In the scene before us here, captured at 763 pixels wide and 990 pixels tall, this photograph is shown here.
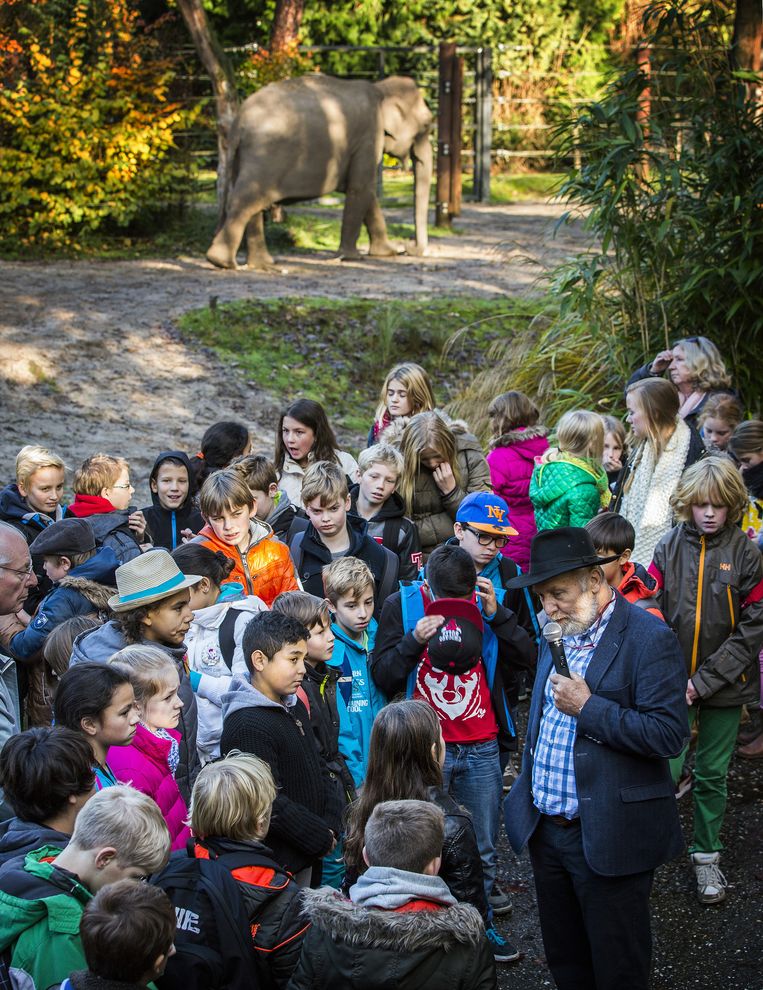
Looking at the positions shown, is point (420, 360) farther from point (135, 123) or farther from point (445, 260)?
point (135, 123)

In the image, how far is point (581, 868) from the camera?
3582mm

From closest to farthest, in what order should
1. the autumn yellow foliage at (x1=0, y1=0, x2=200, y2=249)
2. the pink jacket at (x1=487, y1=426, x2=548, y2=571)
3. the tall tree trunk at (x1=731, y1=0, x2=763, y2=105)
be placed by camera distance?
the pink jacket at (x1=487, y1=426, x2=548, y2=571) → the tall tree trunk at (x1=731, y1=0, x2=763, y2=105) → the autumn yellow foliage at (x1=0, y1=0, x2=200, y2=249)

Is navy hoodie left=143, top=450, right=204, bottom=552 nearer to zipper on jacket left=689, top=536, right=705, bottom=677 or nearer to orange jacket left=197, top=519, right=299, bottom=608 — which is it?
orange jacket left=197, top=519, right=299, bottom=608

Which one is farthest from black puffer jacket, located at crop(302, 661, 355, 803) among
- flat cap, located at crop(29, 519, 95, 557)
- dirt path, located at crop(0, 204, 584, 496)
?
dirt path, located at crop(0, 204, 584, 496)

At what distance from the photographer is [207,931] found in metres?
3.01

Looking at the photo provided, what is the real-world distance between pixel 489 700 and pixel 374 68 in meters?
23.0

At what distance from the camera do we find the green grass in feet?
38.0

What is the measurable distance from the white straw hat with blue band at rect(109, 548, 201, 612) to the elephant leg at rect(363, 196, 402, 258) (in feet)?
40.4

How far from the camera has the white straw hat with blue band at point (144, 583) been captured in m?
4.13

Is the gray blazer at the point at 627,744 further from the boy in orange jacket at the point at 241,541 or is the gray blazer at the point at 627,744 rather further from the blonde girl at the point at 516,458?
the blonde girl at the point at 516,458

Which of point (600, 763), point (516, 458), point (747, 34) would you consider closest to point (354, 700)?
point (600, 763)

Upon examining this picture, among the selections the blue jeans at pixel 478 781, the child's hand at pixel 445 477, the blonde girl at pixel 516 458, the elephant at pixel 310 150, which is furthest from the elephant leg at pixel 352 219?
the blue jeans at pixel 478 781

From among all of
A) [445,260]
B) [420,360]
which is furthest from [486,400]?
[445,260]

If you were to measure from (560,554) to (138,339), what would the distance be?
9028 mm
